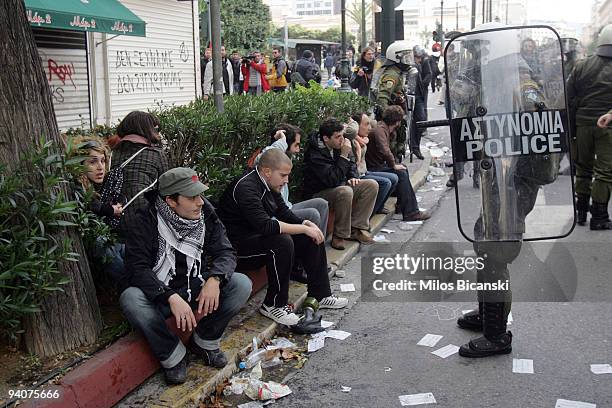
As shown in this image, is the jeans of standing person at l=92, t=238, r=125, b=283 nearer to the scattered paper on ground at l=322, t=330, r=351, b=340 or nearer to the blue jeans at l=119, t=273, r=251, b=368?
the blue jeans at l=119, t=273, r=251, b=368

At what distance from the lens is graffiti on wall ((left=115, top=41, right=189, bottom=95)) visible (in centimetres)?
1530

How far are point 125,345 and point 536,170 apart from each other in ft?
7.84

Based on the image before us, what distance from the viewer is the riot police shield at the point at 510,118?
367 cm

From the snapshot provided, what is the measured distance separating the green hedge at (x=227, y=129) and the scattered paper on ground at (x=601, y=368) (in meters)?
2.77

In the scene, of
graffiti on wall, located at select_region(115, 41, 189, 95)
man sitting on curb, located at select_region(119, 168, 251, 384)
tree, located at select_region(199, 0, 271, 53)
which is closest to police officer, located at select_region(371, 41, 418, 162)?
man sitting on curb, located at select_region(119, 168, 251, 384)

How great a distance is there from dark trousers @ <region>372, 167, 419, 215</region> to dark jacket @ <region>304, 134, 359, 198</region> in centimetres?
134

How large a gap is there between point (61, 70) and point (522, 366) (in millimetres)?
11833

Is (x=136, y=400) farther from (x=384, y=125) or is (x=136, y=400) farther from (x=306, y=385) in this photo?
(x=384, y=125)

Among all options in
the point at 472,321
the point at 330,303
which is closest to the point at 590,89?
the point at 472,321

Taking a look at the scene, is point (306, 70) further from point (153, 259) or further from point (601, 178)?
point (153, 259)

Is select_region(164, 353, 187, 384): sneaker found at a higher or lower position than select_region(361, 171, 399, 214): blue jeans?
lower

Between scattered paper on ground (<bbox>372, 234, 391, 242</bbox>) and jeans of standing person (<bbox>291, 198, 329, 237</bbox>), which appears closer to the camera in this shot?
jeans of standing person (<bbox>291, 198, 329, 237</bbox>)

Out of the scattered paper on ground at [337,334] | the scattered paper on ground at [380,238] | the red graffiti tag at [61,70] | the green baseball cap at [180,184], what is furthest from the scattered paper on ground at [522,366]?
the red graffiti tag at [61,70]

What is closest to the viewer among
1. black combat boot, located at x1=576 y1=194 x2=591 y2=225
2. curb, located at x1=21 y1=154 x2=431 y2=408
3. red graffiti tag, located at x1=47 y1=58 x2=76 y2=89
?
curb, located at x1=21 y1=154 x2=431 y2=408
